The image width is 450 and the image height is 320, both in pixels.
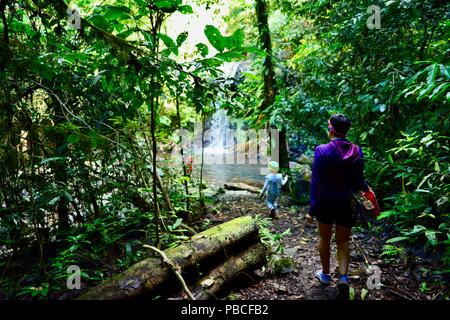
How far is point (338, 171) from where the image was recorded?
3230 mm

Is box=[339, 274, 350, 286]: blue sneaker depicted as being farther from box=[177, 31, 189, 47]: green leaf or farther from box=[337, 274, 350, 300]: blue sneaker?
box=[177, 31, 189, 47]: green leaf

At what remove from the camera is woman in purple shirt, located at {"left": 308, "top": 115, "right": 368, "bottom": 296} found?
10.6ft

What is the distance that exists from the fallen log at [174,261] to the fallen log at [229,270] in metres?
0.15

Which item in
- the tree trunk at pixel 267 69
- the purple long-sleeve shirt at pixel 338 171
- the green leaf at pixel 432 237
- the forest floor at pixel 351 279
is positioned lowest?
the forest floor at pixel 351 279

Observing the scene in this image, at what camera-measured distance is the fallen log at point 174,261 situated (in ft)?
8.80

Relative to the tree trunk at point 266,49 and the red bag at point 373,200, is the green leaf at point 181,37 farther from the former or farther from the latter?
the tree trunk at point 266,49

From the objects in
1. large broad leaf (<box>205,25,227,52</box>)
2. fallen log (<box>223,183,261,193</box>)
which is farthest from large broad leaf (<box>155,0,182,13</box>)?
fallen log (<box>223,183,261,193</box>)

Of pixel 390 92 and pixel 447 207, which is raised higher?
pixel 390 92

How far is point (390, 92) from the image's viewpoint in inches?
170

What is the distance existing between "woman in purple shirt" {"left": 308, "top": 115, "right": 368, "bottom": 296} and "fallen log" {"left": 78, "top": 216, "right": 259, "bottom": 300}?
1.12m

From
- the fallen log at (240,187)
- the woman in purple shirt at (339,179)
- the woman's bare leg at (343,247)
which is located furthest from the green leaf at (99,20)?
the fallen log at (240,187)
